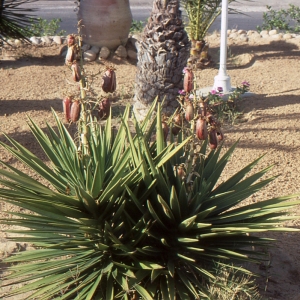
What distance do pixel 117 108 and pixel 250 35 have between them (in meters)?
4.60

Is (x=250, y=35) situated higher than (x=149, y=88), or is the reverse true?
(x=149, y=88)

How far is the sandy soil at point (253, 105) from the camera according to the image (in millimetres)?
3746

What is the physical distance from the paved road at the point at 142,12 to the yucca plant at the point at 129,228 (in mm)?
9633

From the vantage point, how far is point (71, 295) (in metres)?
2.81

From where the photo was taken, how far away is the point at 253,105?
691 centimetres

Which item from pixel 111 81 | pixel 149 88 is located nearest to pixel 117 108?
pixel 149 88

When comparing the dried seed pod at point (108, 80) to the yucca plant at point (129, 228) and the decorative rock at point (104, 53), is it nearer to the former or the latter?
the yucca plant at point (129, 228)

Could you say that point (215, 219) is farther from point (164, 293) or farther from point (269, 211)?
point (164, 293)

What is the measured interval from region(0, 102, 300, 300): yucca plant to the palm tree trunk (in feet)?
11.4

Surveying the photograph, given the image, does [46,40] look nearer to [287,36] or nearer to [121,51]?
[121,51]

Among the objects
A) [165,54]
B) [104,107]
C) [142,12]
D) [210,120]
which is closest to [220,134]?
[210,120]

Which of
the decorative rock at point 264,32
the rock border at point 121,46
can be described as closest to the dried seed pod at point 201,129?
the rock border at point 121,46

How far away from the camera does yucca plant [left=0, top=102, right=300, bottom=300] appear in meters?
2.69

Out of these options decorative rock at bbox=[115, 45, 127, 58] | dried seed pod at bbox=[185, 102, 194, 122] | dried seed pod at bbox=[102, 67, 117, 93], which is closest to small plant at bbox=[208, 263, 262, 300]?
dried seed pod at bbox=[185, 102, 194, 122]
